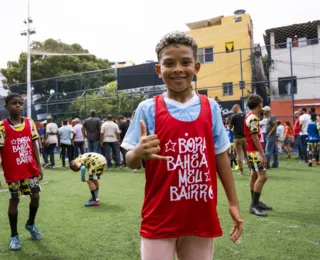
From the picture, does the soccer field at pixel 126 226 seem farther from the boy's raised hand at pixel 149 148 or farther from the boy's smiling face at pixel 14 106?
the boy's raised hand at pixel 149 148

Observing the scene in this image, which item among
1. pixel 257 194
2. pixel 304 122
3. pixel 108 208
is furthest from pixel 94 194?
pixel 304 122

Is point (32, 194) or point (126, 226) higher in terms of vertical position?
point (32, 194)

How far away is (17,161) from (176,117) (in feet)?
9.86

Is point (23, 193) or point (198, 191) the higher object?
point (198, 191)

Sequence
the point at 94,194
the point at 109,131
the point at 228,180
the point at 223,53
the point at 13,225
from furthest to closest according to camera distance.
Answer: the point at 223,53, the point at 109,131, the point at 94,194, the point at 13,225, the point at 228,180

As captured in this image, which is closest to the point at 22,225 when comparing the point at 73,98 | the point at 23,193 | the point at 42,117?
the point at 23,193

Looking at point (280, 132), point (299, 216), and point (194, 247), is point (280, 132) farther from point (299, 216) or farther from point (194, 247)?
point (194, 247)

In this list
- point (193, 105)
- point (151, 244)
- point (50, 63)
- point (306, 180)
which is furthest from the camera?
point (50, 63)

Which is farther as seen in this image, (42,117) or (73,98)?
(42,117)

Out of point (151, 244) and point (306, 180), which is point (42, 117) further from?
point (151, 244)

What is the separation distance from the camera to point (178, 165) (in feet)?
6.27

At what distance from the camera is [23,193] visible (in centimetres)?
433

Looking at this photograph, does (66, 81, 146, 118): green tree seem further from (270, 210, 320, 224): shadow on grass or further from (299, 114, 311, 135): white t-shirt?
(270, 210, 320, 224): shadow on grass

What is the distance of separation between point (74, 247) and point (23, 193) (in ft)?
3.03
